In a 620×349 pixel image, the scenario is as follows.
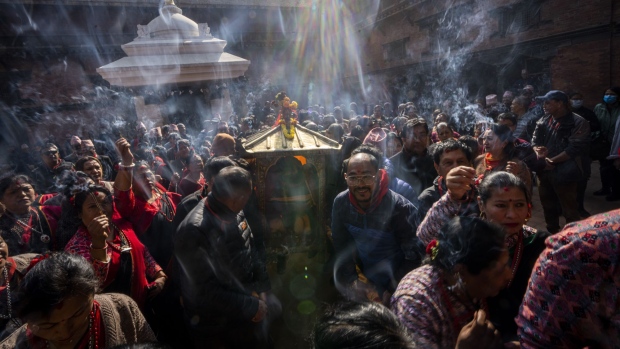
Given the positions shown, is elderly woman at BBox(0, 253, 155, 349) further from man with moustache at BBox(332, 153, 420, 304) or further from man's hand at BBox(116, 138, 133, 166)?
man with moustache at BBox(332, 153, 420, 304)

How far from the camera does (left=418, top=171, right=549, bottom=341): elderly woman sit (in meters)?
1.56

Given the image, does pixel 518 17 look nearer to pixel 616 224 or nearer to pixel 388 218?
pixel 388 218

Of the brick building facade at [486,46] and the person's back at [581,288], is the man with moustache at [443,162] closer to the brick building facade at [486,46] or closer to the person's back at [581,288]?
the person's back at [581,288]

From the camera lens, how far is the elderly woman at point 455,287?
1.29 m

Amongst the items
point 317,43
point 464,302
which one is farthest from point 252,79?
point 464,302

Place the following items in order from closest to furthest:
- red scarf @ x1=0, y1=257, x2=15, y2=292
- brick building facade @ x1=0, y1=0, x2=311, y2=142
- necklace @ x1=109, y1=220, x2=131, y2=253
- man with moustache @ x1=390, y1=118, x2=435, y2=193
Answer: red scarf @ x1=0, y1=257, x2=15, y2=292 < necklace @ x1=109, y1=220, x2=131, y2=253 < man with moustache @ x1=390, y1=118, x2=435, y2=193 < brick building facade @ x1=0, y1=0, x2=311, y2=142

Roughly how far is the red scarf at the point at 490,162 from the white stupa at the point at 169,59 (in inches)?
209

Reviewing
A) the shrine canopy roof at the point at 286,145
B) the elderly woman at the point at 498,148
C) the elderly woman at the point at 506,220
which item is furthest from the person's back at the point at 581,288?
the shrine canopy roof at the point at 286,145

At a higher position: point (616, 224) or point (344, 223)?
point (616, 224)

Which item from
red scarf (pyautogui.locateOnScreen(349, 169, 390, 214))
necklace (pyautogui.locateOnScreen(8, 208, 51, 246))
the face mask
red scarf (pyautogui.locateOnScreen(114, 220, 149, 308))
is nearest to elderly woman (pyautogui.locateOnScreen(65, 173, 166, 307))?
red scarf (pyautogui.locateOnScreen(114, 220, 149, 308))

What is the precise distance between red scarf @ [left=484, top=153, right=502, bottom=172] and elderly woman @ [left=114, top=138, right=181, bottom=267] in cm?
282

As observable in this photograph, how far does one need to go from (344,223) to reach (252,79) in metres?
17.8

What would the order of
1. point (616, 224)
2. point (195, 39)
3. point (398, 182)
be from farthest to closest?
1. point (195, 39)
2. point (398, 182)
3. point (616, 224)

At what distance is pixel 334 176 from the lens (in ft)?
12.4
